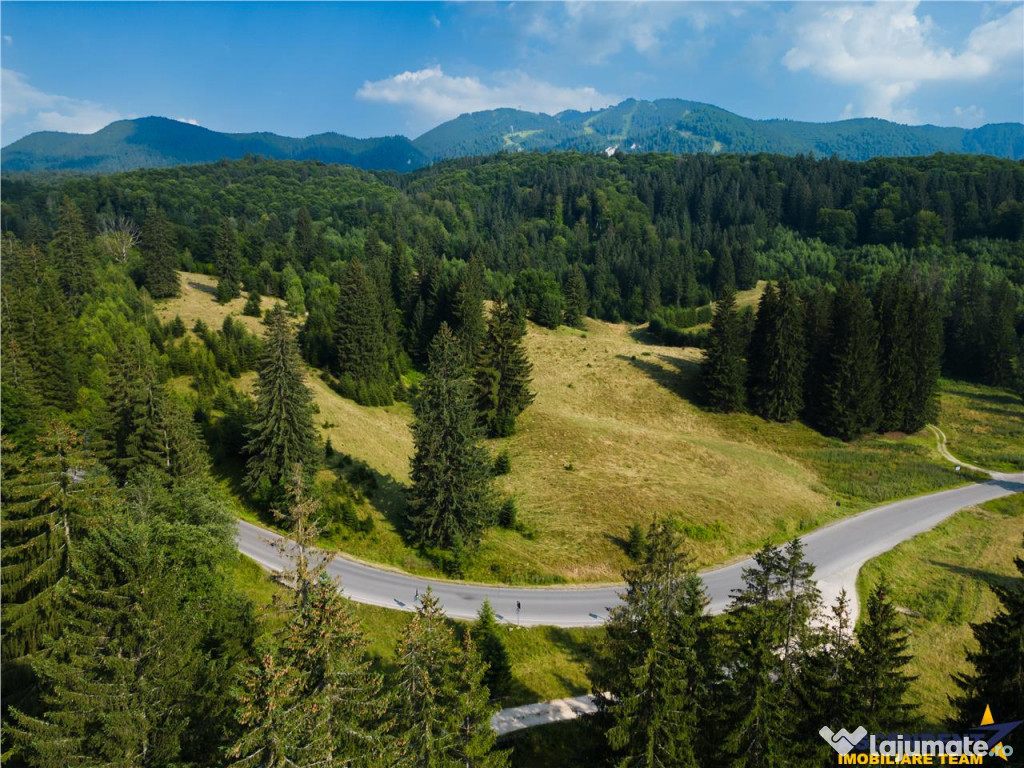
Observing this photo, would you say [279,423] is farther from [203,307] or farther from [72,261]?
[72,261]

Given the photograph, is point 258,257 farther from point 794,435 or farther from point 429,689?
point 429,689

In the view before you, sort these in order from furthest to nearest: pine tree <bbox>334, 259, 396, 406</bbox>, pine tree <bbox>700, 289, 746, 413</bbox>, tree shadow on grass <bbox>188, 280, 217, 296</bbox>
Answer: tree shadow on grass <bbox>188, 280, 217, 296</bbox> < pine tree <bbox>700, 289, 746, 413</bbox> < pine tree <bbox>334, 259, 396, 406</bbox>

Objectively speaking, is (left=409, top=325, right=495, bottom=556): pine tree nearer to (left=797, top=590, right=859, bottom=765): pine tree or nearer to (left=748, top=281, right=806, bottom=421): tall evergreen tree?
(left=797, top=590, right=859, bottom=765): pine tree

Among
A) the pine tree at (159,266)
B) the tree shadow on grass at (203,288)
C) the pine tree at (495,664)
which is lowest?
the pine tree at (495,664)

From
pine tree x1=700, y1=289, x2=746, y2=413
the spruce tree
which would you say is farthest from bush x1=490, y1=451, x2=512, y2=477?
the spruce tree

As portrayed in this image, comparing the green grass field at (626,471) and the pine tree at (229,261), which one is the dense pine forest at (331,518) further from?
the green grass field at (626,471)

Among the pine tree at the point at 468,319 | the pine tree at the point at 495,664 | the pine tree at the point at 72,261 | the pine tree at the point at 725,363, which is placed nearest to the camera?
the pine tree at the point at 495,664

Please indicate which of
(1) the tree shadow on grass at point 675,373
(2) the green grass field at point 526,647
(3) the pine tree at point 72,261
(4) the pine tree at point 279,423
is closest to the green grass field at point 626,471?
(1) the tree shadow on grass at point 675,373
